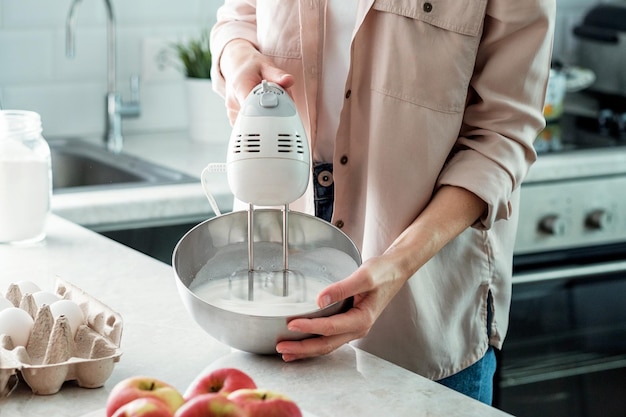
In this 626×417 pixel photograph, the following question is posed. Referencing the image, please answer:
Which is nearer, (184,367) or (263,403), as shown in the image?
(263,403)

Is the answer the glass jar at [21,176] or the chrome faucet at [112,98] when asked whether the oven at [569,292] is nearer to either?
the chrome faucet at [112,98]

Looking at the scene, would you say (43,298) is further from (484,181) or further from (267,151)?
(484,181)

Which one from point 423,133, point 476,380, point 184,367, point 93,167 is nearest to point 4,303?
point 184,367

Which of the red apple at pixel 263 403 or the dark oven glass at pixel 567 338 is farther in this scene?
the dark oven glass at pixel 567 338

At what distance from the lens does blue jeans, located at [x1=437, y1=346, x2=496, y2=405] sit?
4.64 feet

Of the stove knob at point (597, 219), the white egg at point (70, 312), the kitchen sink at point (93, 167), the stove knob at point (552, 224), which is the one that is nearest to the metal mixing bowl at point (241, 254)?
the white egg at point (70, 312)

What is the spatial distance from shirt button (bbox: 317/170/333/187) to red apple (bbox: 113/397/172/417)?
0.64 metres

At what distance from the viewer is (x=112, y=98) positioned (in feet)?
8.19

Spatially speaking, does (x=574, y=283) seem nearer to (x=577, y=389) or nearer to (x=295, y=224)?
(x=577, y=389)

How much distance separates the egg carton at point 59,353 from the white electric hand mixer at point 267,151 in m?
0.17

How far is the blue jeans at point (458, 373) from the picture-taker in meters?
1.40

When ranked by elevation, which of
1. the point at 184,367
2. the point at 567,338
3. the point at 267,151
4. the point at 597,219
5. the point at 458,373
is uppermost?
the point at 267,151

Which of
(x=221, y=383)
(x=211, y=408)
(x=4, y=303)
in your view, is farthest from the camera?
(x=4, y=303)

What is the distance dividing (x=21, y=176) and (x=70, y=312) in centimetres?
49
